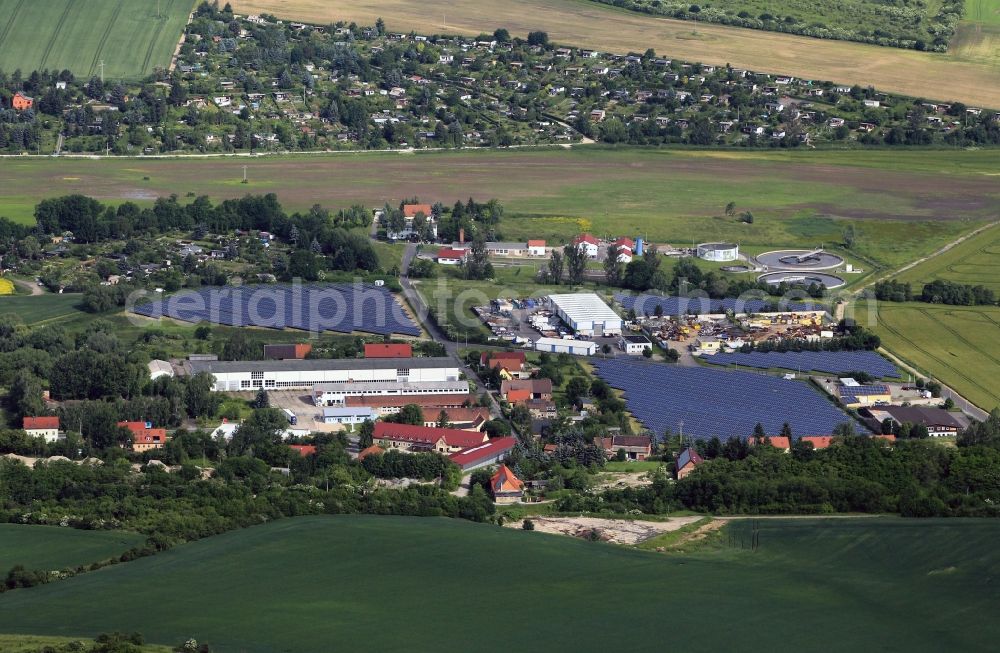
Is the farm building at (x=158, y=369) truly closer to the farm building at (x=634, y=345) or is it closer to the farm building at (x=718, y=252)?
the farm building at (x=634, y=345)

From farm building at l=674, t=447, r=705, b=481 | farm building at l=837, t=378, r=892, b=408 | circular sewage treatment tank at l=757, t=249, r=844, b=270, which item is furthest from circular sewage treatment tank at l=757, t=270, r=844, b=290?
farm building at l=674, t=447, r=705, b=481

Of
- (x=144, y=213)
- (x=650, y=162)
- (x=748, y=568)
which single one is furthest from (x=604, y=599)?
(x=650, y=162)

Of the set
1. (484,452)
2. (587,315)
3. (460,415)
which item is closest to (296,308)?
(587,315)

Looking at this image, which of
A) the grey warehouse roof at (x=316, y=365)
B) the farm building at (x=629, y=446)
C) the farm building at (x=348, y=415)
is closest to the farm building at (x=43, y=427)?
the grey warehouse roof at (x=316, y=365)

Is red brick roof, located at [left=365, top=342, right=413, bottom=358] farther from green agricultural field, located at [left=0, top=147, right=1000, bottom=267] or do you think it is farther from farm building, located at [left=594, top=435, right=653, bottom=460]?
green agricultural field, located at [left=0, top=147, right=1000, bottom=267]

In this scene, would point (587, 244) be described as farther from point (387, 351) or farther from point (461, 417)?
point (461, 417)

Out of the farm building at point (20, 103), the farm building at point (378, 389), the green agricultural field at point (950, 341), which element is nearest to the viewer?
the farm building at point (378, 389)
